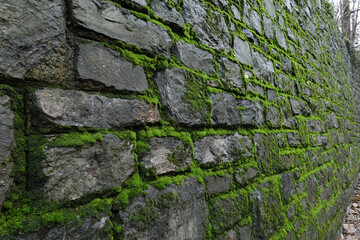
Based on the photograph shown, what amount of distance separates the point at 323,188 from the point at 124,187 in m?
2.92

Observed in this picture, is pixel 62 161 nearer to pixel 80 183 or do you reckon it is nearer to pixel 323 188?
pixel 80 183

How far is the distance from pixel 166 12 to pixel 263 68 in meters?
1.20

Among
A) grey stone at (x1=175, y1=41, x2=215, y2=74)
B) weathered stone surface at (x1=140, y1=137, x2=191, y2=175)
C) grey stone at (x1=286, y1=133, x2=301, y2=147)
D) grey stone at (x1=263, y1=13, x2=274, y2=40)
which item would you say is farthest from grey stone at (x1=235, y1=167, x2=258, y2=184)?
grey stone at (x1=263, y1=13, x2=274, y2=40)

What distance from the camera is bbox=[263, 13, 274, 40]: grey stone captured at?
224 cm

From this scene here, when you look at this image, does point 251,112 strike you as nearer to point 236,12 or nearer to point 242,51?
point 242,51

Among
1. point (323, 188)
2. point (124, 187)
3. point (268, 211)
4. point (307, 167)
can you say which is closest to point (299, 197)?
point (307, 167)

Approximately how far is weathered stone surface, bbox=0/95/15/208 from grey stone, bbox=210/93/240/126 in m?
1.02

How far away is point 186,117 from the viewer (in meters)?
1.22

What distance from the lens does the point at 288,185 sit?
2.05 m

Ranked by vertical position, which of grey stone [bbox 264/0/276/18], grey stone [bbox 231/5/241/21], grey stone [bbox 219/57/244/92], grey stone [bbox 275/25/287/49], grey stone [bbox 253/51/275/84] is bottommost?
grey stone [bbox 219/57/244/92]

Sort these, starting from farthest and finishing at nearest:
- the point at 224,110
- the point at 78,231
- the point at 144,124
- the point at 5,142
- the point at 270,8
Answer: the point at 270,8
the point at 224,110
the point at 144,124
the point at 78,231
the point at 5,142

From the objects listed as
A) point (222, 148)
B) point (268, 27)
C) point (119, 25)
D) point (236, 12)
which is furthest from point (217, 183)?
point (268, 27)

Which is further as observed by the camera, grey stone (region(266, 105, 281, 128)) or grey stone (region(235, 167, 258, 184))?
grey stone (region(266, 105, 281, 128))

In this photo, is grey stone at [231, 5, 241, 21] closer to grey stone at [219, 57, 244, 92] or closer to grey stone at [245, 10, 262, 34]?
grey stone at [245, 10, 262, 34]
